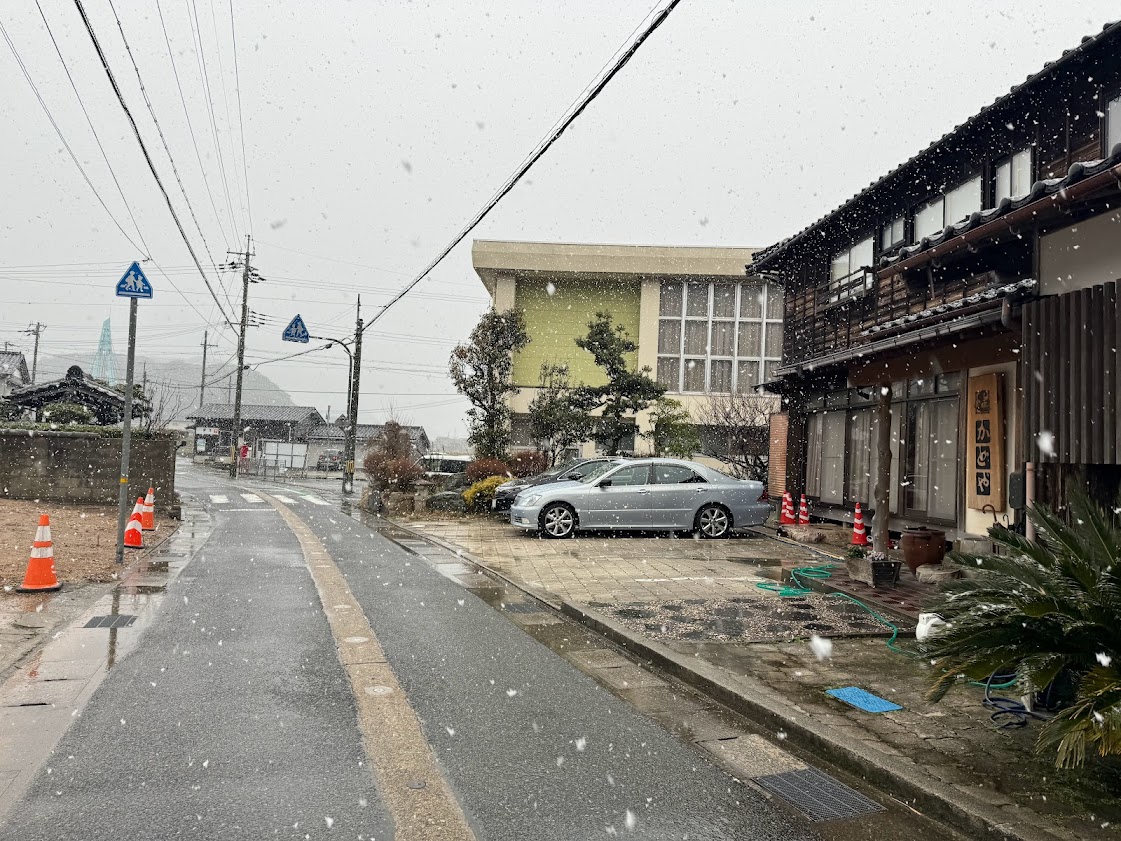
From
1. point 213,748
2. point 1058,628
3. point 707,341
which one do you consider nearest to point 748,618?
point 1058,628

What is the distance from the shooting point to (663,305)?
39969mm

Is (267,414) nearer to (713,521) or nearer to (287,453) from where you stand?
(287,453)

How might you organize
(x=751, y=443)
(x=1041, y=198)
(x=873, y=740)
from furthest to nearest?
(x=751, y=443), (x=1041, y=198), (x=873, y=740)

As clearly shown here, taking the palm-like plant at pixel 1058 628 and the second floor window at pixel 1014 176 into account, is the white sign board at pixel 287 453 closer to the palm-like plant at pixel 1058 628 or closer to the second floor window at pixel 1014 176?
the second floor window at pixel 1014 176

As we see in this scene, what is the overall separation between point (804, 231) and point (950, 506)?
8.19m

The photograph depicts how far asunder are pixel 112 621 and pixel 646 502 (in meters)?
9.21

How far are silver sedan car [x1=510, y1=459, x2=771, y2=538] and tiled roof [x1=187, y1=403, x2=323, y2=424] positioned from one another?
4993 cm

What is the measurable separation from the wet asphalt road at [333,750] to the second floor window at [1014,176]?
10.6 m

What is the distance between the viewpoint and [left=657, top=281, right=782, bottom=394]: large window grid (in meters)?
39.8

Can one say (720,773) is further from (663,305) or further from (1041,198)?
(663,305)

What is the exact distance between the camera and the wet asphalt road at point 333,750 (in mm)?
3182

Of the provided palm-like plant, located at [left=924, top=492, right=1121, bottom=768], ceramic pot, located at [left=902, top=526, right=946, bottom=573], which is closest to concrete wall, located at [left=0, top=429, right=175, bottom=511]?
ceramic pot, located at [left=902, top=526, right=946, bottom=573]

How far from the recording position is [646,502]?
14.1 meters

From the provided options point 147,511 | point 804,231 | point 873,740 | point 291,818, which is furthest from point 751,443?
point 291,818
